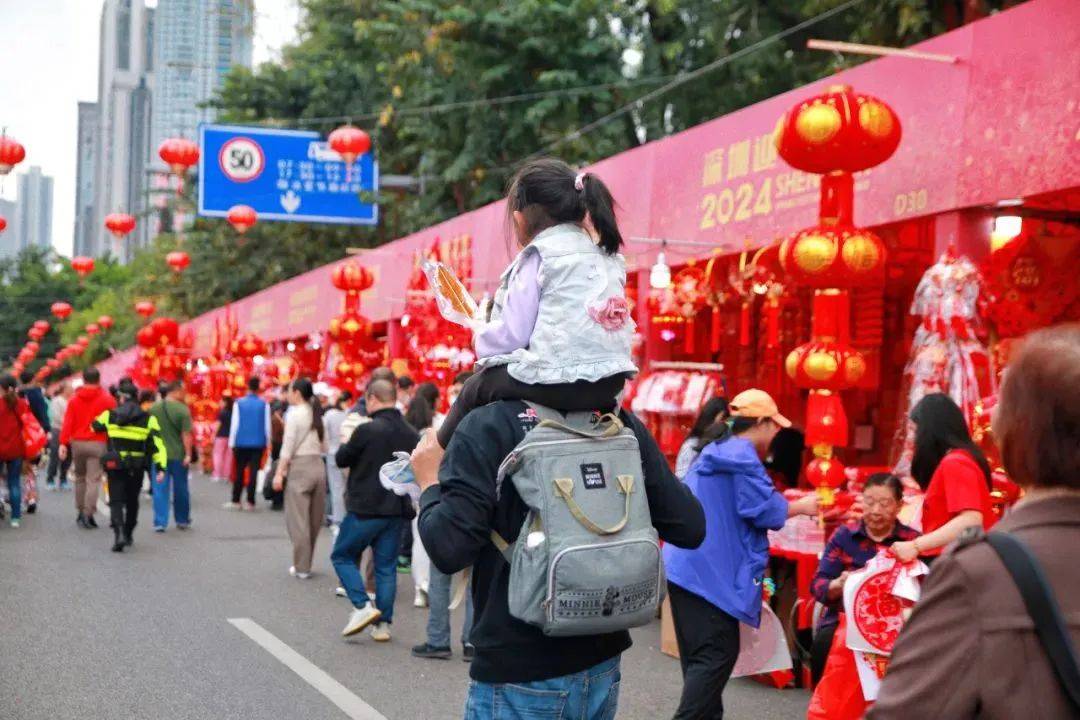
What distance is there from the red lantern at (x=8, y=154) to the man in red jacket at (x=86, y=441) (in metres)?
3.04

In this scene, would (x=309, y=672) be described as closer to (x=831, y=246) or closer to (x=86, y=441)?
(x=831, y=246)

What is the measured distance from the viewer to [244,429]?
1959 centimetres

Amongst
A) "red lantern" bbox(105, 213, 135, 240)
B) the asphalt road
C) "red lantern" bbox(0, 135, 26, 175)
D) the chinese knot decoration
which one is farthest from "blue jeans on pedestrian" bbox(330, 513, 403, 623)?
"red lantern" bbox(105, 213, 135, 240)

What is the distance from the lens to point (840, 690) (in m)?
5.58

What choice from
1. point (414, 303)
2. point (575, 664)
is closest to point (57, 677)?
point (575, 664)

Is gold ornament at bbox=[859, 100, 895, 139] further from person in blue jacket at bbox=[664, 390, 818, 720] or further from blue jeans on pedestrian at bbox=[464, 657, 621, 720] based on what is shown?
blue jeans on pedestrian at bbox=[464, 657, 621, 720]

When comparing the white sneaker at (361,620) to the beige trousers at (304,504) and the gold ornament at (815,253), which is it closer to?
the beige trousers at (304,504)

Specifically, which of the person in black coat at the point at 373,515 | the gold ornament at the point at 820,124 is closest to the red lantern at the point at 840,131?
the gold ornament at the point at 820,124

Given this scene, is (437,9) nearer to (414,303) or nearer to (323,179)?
(323,179)

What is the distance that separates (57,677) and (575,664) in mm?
5403

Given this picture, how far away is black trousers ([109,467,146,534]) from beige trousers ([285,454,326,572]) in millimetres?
2205

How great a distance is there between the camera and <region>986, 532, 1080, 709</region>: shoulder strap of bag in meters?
1.97

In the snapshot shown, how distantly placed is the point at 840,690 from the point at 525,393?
2865 millimetres

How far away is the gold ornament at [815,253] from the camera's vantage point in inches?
344
